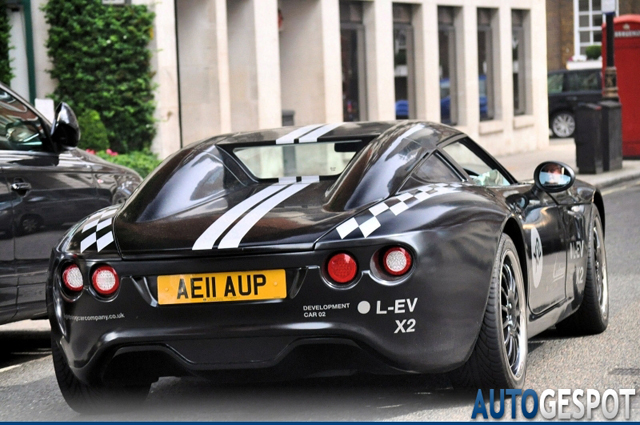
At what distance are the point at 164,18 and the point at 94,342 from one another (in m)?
13.8

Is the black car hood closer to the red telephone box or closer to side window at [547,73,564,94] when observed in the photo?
the red telephone box

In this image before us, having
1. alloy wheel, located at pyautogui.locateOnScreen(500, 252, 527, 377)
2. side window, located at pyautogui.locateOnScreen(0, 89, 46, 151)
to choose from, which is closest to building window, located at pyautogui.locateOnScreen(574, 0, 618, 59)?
side window, located at pyautogui.locateOnScreen(0, 89, 46, 151)

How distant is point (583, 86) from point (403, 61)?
1133 centimetres

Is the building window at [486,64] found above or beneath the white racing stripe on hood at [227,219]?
above

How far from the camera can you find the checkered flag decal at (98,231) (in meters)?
5.10

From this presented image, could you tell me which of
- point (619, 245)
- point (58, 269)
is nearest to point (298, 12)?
point (619, 245)

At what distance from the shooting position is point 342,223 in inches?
192

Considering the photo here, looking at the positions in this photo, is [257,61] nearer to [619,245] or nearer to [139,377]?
[619,245]

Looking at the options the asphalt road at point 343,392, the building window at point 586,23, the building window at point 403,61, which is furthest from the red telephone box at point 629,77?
the building window at point 586,23

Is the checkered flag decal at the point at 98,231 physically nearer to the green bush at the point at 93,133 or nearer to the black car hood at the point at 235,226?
the black car hood at the point at 235,226

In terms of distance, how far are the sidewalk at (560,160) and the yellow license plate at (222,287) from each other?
436 inches

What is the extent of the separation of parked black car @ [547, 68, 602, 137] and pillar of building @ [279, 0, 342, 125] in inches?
573

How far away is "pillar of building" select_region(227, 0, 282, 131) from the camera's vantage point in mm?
20656

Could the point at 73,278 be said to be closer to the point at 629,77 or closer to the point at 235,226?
the point at 235,226
